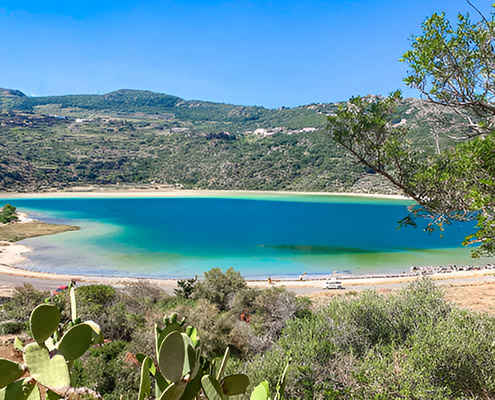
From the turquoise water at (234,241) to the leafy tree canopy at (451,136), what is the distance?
21.2m

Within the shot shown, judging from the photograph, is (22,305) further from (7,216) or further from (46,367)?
(7,216)

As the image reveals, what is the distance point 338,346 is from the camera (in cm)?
646

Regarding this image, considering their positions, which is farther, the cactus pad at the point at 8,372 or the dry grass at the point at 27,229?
the dry grass at the point at 27,229

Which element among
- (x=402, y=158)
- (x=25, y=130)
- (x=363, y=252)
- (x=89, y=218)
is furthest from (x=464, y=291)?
(x=25, y=130)

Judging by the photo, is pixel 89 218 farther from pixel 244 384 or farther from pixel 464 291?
pixel 244 384

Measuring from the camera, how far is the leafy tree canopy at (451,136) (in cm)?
466

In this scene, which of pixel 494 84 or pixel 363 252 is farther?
pixel 363 252

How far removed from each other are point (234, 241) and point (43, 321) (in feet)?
138

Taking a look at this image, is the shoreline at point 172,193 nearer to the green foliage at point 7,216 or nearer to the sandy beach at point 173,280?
the green foliage at point 7,216

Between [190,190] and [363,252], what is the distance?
245ft

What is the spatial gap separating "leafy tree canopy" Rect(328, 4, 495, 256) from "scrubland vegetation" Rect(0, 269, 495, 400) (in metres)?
1.58

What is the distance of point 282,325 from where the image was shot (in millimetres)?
9977

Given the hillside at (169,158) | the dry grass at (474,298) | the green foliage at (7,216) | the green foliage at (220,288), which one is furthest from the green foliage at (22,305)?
the hillside at (169,158)

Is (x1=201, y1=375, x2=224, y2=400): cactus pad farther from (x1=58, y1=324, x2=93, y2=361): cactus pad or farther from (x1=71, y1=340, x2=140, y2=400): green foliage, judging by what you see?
(x1=71, y1=340, x2=140, y2=400): green foliage
